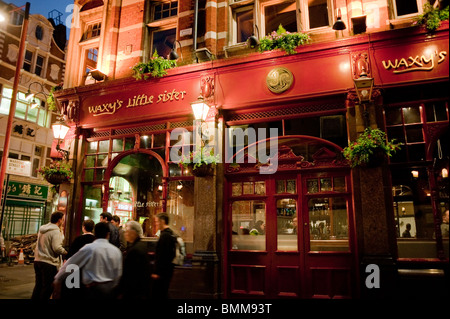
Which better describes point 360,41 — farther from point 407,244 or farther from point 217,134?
point 407,244

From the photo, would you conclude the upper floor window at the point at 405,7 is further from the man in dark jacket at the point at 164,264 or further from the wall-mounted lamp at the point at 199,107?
the man in dark jacket at the point at 164,264

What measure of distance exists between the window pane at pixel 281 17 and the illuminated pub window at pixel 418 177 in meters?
3.55

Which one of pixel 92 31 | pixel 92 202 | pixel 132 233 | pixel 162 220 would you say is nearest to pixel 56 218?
pixel 162 220

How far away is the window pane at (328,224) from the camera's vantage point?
7210 millimetres

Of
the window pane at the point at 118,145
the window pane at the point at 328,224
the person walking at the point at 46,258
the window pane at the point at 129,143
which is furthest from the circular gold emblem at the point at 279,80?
the person walking at the point at 46,258

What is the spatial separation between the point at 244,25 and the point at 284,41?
6.56 ft

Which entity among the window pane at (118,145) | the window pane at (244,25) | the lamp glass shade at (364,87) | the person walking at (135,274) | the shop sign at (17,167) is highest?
the window pane at (244,25)

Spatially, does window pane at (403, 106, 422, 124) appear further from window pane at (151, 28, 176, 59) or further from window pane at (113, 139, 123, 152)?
window pane at (113, 139, 123, 152)

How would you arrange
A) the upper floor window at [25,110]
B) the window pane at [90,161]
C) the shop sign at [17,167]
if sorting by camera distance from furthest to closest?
the upper floor window at [25,110], the window pane at [90,161], the shop sign at [17,167]

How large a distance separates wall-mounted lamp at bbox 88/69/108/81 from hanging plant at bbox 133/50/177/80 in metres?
1.39

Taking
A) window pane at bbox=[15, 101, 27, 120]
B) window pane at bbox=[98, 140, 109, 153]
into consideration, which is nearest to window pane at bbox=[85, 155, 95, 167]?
window pane at bbox=[98, 140, 109, 153]

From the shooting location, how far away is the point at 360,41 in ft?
24.1

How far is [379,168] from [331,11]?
4.30 metres

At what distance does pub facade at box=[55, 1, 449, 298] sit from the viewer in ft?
22.4
